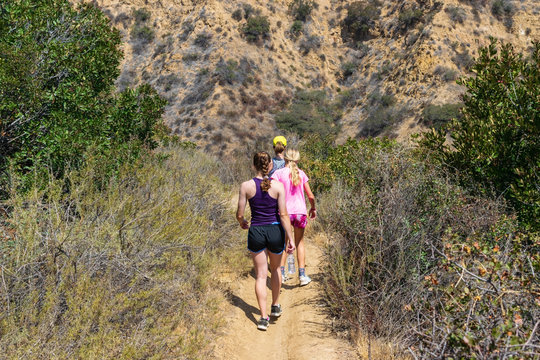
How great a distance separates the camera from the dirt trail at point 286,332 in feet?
13.1

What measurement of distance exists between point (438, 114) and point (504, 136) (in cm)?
2113

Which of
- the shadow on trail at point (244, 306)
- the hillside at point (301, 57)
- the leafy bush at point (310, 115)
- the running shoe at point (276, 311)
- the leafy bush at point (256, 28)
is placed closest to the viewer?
the running shoe at point (276, 311)

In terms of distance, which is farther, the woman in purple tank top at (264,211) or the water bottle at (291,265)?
the water bottle at (291,265)

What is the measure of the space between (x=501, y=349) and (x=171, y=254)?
3459 millimetres

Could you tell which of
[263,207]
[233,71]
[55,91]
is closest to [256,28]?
[233,71]

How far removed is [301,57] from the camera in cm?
3741

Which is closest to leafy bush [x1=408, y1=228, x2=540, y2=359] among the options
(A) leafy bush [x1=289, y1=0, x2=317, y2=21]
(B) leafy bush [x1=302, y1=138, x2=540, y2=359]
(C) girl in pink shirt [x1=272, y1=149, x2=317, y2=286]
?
(B) leafy bush [x1=302, y1=138, x2=540, y2=359]

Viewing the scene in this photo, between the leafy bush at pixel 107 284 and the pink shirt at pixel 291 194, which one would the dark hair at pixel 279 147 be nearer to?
the pink shirt at pixel 291 194

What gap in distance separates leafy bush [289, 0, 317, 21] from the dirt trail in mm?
38323

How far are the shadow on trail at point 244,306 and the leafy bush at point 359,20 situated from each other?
37041 millimetres

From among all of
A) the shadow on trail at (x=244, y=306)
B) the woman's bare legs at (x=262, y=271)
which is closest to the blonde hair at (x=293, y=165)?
the woman's bare legs at (x=262, y=271)

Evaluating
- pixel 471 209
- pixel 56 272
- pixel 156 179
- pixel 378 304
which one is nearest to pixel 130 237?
pixel 56 272

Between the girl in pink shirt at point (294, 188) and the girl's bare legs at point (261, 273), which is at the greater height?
the girl in pink shirt at point (294, 188)

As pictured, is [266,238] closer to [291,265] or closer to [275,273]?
[275,273]
